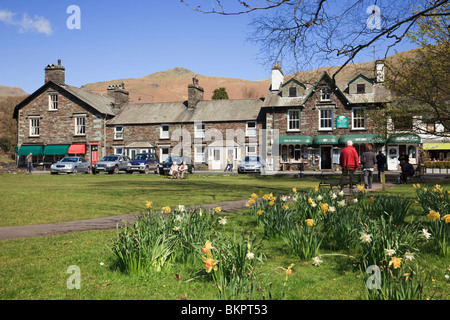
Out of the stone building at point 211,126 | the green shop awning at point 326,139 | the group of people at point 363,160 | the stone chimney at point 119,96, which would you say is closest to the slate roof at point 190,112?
the stone building at point 211,126

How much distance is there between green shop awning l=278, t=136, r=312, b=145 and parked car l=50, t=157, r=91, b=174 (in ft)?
67.3

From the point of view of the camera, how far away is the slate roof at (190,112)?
42406 millimetres

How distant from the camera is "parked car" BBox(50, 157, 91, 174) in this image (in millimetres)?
33156

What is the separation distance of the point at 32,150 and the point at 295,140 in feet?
104

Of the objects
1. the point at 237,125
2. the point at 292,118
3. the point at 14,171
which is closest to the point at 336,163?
the point at 292,118

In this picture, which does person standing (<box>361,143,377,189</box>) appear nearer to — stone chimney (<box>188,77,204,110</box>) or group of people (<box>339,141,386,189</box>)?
group of people (<box>339,141,386,189</box>)

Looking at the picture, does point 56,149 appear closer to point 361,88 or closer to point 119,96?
point 119,96

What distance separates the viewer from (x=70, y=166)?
33.5 meters

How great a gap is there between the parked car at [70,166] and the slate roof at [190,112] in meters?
10.2

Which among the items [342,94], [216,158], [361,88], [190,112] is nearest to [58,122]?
[190,112]

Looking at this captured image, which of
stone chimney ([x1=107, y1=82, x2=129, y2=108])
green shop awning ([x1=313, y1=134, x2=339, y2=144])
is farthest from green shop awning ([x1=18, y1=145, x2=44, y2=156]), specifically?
green shop awning ([x1=313, y1=134, x2=339, y2=144])
